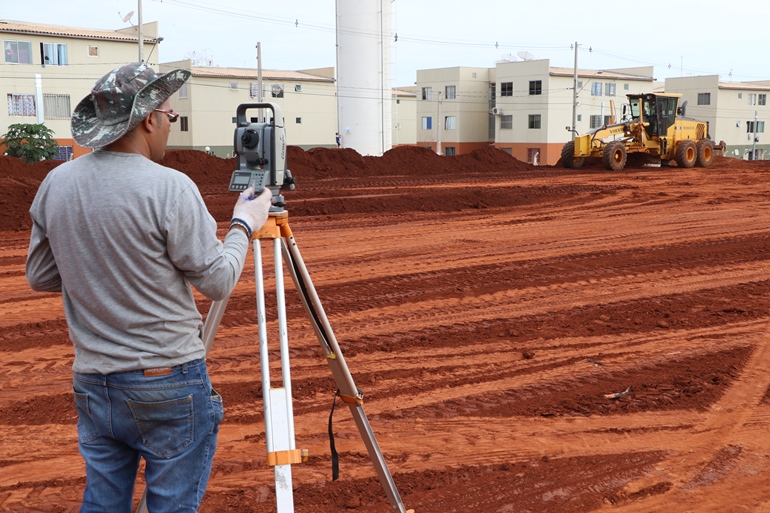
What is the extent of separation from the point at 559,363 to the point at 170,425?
434 centimetres

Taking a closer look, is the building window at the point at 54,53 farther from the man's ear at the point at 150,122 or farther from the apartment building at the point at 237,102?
the man's ear at the point at 150,122

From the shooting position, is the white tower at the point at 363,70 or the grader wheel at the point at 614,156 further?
the white tower at the point at 363,70

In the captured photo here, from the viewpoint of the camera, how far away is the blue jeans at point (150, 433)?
2.23 m

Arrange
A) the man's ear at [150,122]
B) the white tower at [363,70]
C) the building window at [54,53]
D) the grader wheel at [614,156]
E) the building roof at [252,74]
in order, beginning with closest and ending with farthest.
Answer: the man's ear at [150,122]
the grader wheel at [614,156]
the white tower at [363,70]
the building window at [54,53]
the building roof at [252,74]

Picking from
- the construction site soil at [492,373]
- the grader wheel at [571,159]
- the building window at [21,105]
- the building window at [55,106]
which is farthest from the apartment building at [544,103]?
the construction site soil at [492,373]

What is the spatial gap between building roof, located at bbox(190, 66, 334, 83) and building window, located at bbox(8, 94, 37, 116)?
14225 mm

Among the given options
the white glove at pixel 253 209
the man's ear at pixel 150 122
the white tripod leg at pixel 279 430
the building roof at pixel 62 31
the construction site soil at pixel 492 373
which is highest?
the building roof at pixel 62 31

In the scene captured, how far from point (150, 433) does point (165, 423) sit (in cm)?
5

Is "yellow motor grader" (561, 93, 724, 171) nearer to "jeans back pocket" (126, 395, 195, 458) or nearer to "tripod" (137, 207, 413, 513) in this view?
"tripod" (137, 207, 413, 513)

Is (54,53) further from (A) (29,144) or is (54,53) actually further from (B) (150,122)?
(B) (150,122)

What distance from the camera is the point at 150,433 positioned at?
227 centimetres

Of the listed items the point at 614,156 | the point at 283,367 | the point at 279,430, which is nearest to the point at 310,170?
the point at 614,156

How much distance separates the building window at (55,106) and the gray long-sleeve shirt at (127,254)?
41.4 meters

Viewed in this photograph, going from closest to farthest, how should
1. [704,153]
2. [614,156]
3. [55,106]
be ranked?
1. [614,156]
2. [704,153]
3. [55,106]
